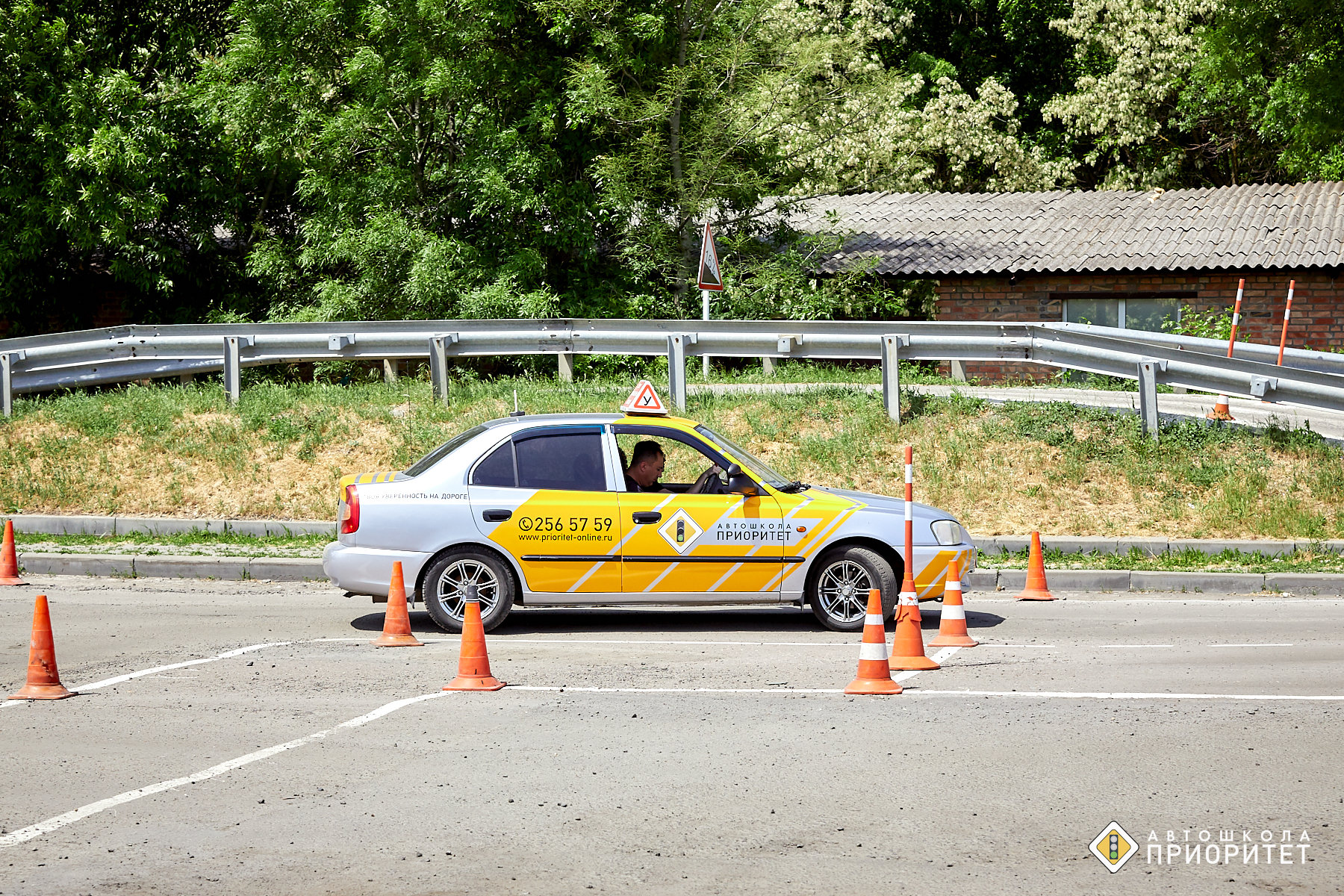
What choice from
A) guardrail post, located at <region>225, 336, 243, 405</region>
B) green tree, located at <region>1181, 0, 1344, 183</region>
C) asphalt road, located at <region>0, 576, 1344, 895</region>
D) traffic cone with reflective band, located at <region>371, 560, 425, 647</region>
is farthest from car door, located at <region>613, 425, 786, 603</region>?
green tree, located at <region>1181, 0, 1344, 183</region>

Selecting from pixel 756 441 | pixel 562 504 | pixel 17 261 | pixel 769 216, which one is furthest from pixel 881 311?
pixel 562 504

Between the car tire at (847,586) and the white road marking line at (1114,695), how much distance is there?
6.59ft

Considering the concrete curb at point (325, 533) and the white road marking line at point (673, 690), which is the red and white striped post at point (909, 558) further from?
the concrete curb at point (325, 533)

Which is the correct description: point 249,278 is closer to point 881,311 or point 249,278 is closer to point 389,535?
point 881,311

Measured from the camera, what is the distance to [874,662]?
7793 mm

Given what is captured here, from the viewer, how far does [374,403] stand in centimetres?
1639

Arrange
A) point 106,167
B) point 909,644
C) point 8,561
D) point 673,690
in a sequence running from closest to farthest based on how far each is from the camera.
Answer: point 673,690
point 909,644
point 8,561
point 106,167

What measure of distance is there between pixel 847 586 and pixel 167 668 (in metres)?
4.70

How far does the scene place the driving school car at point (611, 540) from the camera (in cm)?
984

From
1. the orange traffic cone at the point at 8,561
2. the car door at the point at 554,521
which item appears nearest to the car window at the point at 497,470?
the car door at the point at 554,521

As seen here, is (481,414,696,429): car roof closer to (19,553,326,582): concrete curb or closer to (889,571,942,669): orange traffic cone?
(889,571,942,669): orange traffic cone

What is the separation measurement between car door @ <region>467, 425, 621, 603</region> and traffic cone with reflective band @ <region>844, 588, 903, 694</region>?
2513 mm

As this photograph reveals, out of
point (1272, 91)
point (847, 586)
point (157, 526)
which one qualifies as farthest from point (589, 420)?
point (1272, 91)

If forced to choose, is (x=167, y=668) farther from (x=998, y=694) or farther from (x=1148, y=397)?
(x=1148, y=397)
